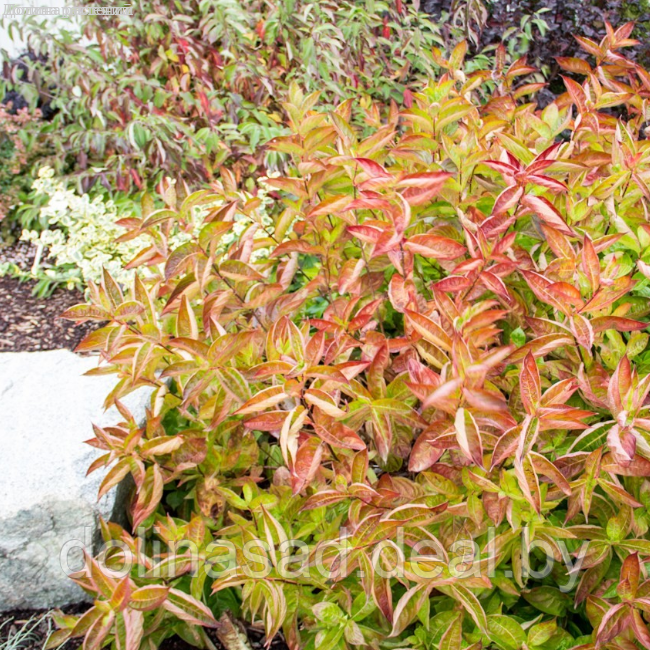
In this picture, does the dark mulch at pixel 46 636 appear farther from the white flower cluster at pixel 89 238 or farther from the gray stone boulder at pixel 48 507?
the white flower cluster at pixel 89 238

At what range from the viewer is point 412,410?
1.34 meters

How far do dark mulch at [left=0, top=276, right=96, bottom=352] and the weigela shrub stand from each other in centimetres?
175

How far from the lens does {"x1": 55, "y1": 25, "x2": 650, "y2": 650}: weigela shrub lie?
123 cm

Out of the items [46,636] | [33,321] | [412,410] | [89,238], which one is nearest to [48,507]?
[46,636]

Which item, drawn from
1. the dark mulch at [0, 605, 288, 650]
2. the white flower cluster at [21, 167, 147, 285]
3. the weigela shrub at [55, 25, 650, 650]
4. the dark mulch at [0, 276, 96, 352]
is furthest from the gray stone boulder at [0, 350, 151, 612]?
the dark mulch at [0, 276, 96, 352]

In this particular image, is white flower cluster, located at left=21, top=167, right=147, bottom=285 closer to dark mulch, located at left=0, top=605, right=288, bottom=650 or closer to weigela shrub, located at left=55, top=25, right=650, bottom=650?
weigela shrub, located at left=55, top=25, right=650, bottom=650

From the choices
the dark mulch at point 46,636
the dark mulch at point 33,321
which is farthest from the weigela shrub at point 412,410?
the dark mulch at point 33,321

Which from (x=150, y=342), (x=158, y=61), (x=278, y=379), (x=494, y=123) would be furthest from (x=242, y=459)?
(x=158, y=61)

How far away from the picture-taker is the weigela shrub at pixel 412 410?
1226 millimetres

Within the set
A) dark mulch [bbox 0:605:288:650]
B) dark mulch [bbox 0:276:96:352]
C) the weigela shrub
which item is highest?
the weigela shrub

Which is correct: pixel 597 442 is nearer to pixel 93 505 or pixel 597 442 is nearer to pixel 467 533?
pixel 467 533

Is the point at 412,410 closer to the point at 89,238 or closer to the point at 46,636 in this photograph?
the point at 46,636

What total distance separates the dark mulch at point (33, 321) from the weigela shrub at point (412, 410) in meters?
1.75

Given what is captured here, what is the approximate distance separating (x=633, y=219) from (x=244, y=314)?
1024mm
